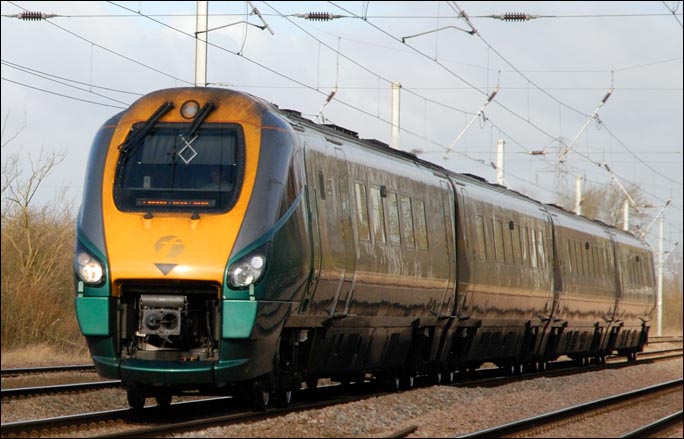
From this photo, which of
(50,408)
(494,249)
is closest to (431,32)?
(494,249)

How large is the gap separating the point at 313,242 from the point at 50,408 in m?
3.47

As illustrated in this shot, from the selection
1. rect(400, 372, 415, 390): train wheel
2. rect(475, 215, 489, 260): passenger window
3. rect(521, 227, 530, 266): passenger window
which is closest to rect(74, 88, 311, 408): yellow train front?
rect(400, 372, 415, 390): train wheel

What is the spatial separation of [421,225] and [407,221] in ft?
2.45

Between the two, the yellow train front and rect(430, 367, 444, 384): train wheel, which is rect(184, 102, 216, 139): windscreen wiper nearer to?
the yellow train front

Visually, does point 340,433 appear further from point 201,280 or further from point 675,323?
point 675,323

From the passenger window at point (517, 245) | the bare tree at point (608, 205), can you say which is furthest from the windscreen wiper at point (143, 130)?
the bare tree at point (608, 205)

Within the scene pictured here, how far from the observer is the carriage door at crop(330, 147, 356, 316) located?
14828 mm

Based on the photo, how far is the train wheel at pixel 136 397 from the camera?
42.1 ft

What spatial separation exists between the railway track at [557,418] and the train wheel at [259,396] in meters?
2.35

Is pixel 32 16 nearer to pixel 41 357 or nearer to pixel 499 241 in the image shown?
pixel 41 357

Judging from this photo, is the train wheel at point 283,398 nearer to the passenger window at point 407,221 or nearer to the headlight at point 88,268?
the headlight at point 88,268

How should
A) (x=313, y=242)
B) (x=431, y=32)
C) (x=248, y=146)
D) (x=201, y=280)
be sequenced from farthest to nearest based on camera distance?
(x=431, y=32) < (x=313, y=242) < (x=248, y=146) < (x=201, y=280)

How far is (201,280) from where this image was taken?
12.1m

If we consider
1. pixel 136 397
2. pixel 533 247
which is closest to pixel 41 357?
pixel 533 247
